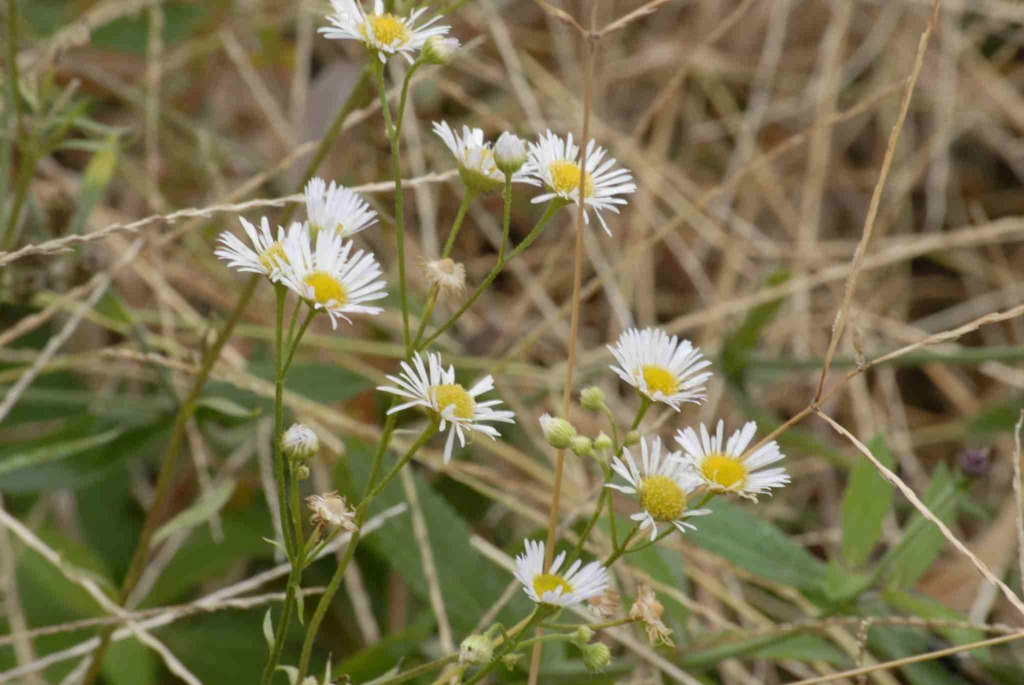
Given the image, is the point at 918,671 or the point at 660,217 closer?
the point at 918,671

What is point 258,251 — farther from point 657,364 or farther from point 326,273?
point 657,364

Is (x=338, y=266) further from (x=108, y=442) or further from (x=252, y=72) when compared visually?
(x=252, y=72)

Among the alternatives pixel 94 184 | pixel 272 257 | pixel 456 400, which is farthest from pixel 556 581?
pixel 94 184

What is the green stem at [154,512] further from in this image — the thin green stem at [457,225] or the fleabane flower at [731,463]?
the fleabane flower at [731,463]

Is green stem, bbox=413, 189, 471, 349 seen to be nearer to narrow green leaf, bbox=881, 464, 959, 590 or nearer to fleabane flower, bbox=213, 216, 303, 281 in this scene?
fleabane flower, bbox=213, 216, 303, 281

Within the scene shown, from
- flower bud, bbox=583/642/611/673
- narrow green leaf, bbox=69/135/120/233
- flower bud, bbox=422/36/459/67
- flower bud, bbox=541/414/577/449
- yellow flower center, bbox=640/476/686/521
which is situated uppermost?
narrow green leaf, bbox=69/135/120/233

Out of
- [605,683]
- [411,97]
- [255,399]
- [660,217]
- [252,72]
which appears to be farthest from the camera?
[660,217]

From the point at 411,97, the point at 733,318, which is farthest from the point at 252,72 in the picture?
the point at 733,318

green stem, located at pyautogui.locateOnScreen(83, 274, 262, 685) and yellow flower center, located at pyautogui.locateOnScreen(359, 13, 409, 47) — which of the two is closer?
yellow flower center, located at pyautogui.locateOnScreen(359, 13, 409, 47)

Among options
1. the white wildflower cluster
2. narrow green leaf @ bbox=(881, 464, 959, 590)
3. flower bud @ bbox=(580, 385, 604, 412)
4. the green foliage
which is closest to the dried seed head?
the white wildflower cluster
